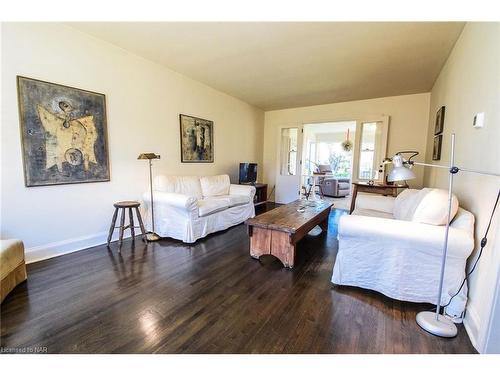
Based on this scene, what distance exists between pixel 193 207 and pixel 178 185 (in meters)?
0.77

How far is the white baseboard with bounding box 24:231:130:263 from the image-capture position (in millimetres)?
2432

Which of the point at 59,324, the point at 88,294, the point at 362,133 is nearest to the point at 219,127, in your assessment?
Answer: the point at 362,133

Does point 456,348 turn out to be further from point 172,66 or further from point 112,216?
point 172,66

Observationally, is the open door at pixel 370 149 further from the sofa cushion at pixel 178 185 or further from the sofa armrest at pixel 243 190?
the sofa cushion at pixel 178 185

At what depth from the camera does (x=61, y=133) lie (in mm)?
2527

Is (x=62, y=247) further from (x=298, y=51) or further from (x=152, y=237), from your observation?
(x=298, y=51)

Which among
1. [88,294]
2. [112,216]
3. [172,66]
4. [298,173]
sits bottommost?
[88,294]

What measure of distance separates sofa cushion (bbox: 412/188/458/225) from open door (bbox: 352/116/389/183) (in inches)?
123

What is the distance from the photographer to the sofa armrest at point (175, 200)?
9.75ft

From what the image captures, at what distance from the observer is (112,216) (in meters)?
3.12

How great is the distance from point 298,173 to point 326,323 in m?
4.67

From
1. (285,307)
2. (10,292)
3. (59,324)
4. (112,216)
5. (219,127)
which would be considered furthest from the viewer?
(219,127)

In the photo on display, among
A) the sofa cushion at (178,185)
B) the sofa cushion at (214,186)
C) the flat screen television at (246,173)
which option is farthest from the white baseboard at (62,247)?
the flat screen television at (246,173)

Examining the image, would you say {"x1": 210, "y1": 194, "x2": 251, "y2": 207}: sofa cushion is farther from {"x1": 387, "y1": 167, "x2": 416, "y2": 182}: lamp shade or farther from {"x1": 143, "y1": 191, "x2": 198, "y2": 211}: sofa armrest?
{"x1": 387, "y1": 167, "x2": 416, "y2": 182}: lamp shade
